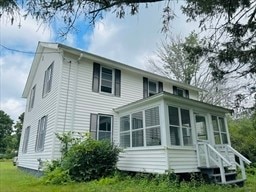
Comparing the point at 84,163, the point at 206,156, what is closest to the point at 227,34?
the point at 206,156

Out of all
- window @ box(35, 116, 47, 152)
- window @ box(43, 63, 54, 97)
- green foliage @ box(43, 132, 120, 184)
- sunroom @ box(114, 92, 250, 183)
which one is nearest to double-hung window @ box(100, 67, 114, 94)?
sunroom @ box(114, 92, 250, 183)

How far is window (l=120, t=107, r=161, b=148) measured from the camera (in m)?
8.67

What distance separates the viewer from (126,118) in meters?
10.6

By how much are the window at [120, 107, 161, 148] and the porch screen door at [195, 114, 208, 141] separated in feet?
6.77

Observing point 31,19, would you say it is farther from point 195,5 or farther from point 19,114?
point 19,114

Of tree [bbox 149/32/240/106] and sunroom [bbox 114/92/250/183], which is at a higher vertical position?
tree [bbox 149/32/240/106]

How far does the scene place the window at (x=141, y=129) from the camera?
867cm

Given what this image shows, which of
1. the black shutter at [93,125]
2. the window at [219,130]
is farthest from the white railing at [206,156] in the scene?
the black shutter at [93,125]

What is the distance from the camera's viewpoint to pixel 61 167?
327 inches

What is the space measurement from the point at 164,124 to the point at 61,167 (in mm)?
4076

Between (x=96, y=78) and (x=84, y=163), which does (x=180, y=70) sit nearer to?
(x=96, y=78)

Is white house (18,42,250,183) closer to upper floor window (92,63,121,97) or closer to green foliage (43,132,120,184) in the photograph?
upper floor window (92,63,121,97)

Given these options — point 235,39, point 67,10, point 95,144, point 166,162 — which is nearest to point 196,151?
point 166,162

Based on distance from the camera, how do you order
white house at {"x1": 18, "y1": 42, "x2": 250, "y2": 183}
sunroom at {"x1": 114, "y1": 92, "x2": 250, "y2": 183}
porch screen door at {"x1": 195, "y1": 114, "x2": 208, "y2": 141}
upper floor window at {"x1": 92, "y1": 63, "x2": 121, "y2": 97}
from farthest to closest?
upper floor window at {"x1": 92, "y1": 63, "x2": 121, "y2": 97} < porch screen door at {"x1": 195, "y1": 114, "x2": 208, "y2": 141} < white house at {"x1": 18, "y1": 42, "x2": 250, "y2": 183} < sunroom at {"x1": 114, "y1": 92, "x2": 250, "y2": 183}
